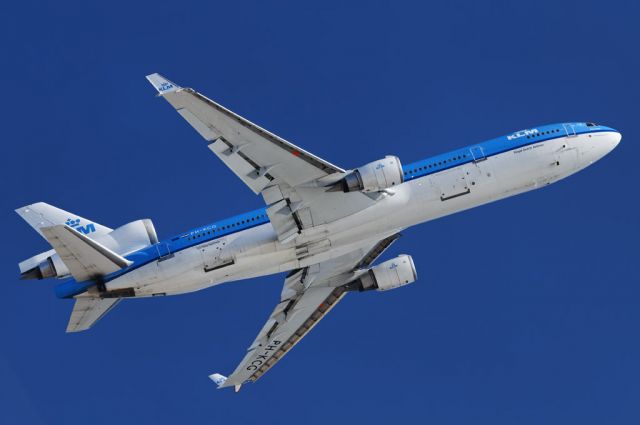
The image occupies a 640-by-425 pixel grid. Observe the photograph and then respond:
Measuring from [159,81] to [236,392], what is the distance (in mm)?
24171

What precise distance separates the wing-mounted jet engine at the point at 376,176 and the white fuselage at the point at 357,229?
198 cm

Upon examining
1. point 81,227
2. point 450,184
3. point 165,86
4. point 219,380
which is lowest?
point 219,380

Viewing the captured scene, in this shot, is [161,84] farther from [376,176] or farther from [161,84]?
[376,176]

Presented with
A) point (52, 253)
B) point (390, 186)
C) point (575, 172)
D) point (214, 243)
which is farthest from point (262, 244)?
point (575, 172)

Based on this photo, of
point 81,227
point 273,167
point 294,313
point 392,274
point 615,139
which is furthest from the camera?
point 294,313

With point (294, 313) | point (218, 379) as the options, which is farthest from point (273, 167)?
point (218, 379)

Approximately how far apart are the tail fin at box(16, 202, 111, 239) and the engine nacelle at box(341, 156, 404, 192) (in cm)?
1367

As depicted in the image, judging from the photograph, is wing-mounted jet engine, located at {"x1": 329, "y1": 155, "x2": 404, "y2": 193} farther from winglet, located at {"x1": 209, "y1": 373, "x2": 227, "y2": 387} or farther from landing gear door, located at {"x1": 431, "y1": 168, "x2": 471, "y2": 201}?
winglet, located at {"x1": 209, "y1": 373, "x2": 227, "y2": 387}

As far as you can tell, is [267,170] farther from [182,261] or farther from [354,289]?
[354,289]

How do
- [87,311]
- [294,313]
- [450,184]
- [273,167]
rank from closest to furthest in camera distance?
[273,167]
[450,184]
[87,311]
[294,313]

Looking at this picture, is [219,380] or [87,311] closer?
[87,311]

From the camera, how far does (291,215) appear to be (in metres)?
52.2

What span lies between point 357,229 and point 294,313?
1181 cm

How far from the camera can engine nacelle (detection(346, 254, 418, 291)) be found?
196ft
